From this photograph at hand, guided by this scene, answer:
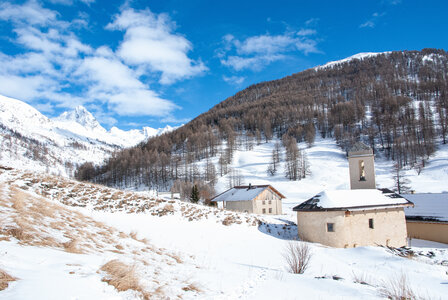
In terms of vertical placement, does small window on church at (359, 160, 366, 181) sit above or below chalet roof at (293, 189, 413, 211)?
above

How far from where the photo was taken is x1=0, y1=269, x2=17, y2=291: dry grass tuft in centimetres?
384

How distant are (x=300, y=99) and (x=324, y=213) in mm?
145486

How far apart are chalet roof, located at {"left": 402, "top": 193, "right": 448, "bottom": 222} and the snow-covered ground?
865 cm

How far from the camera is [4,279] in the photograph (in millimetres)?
4016

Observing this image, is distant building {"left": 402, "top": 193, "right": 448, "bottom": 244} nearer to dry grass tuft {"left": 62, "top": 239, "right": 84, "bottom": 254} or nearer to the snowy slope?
the snowy slope

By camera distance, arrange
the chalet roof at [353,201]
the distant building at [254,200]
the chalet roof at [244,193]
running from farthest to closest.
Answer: the chalet roof at [244,193] → the distant building at [254,200] → the chalet roof at [353,201]

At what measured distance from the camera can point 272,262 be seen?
12.5m

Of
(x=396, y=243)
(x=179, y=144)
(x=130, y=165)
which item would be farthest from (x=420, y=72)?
(x=396, y=243)

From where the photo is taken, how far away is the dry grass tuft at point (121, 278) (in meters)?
5.02

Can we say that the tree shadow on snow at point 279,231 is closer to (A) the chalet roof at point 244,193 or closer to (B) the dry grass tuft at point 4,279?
(A) the chalet roof at point 244,193

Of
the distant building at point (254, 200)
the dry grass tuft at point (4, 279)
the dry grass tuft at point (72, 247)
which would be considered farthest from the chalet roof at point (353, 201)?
the distant building at point (254, 200)

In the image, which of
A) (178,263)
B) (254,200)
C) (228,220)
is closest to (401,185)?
(254,200)

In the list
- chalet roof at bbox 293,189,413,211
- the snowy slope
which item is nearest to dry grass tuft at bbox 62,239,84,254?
chalet roof at bbox 293,189,413,211

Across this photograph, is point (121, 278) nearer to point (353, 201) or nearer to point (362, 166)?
point (353, 201)
